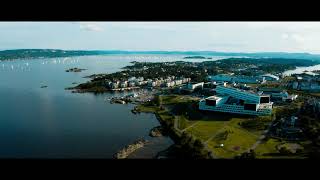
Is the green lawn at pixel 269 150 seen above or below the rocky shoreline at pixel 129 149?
above

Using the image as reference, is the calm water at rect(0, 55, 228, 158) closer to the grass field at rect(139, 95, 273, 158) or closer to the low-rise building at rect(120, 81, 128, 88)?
the grass field at rect(139, 95, 273, 158)

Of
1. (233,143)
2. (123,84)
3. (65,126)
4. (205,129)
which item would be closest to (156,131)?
(205,129)

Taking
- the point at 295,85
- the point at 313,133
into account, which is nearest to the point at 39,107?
the point at 313,133

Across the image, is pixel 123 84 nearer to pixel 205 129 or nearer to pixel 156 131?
pixel 156 131

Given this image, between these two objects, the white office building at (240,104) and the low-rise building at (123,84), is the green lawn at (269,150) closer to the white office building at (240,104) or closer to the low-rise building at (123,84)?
the white office building at (240,104)

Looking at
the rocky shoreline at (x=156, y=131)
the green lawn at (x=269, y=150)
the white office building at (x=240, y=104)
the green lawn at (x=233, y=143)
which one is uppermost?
the white office building at (x=240, y=104)

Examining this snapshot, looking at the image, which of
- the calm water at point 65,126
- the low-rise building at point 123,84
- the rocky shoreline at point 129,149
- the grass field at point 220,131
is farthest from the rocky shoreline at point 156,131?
the low-rise building at point 123,84
